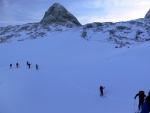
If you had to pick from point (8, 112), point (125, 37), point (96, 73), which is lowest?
point (8, 112)

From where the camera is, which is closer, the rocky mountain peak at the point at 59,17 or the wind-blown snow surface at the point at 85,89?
the wind-blown snow surface at the point at 85,89

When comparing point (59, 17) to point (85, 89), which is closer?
point (85, 89)

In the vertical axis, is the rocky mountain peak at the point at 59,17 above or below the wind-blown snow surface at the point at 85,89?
above

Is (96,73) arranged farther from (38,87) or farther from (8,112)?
(8,112)

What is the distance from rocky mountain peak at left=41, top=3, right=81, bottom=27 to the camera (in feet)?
300

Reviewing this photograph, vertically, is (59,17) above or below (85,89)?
above

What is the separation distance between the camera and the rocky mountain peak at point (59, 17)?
91500 millimetres

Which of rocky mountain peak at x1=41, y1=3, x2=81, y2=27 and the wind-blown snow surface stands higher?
rocky mountain peak at x1=41, y1=3, x2=81, y2=27

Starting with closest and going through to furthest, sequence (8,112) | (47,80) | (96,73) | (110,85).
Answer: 1. (8,112)
2. (110,85)
3. (96,73)
4. (47,80)

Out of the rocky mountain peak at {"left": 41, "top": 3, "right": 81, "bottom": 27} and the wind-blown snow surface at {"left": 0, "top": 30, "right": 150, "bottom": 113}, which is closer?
the wind-blown snow surface at {"left": 0, "top": 30, "right": 150, "bottom": 113}

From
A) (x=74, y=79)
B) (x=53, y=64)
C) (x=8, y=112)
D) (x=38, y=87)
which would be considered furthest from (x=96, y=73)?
(x=53, y=64)

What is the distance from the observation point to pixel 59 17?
92.6 meters

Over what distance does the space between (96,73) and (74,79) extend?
9.58 ft

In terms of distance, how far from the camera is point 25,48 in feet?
200
